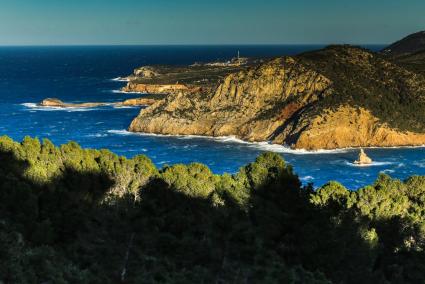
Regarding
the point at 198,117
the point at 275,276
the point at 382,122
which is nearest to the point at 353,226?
the point at 275,276

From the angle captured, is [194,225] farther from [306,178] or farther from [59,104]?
[59,104]

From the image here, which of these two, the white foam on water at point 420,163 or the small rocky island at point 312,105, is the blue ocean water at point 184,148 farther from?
the small rocky island at point 312,105

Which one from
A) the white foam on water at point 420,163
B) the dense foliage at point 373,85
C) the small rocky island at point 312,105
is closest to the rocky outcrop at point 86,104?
the small rocky island at point 312,105

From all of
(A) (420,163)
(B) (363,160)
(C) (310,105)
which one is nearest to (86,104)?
(C) (310,105)

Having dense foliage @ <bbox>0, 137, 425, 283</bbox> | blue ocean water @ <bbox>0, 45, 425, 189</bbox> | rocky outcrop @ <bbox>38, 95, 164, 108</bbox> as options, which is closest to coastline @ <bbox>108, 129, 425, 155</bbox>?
blue ocean water @ <bbox>0, 45, 425, 189</bbox>

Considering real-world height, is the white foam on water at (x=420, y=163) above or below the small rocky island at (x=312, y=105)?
below

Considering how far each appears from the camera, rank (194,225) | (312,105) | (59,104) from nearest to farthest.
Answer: (194,225), (312,105), (59,104)

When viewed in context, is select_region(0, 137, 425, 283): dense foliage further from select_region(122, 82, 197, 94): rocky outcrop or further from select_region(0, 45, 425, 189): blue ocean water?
select_region(122, 82, 197, 94): rocky outcrop
